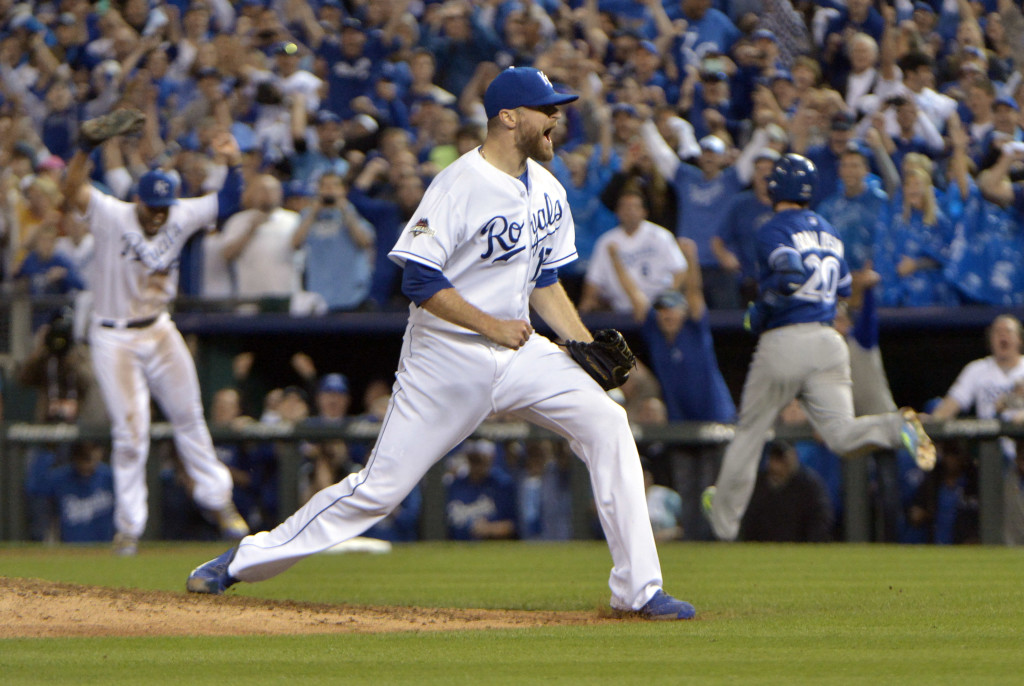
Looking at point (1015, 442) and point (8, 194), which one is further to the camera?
point (8, 194)

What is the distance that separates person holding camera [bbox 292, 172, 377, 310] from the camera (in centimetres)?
1251

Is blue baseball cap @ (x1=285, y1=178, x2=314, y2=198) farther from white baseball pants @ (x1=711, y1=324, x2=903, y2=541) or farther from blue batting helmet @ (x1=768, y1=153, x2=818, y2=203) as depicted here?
white baseball pants @ (x1=711, y1=324, x2=903, y2=541)

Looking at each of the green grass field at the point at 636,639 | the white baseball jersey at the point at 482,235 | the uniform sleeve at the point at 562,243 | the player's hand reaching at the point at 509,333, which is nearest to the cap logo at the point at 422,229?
the white baseball jersey at the point at 482,235

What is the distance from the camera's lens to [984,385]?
10695 millimetres

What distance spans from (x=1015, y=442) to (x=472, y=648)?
6.50m

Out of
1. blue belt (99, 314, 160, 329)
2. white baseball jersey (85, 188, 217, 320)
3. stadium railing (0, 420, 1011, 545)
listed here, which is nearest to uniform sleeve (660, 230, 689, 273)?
stadium railing (0, 420, 1011, 545)

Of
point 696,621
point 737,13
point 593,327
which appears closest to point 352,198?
point 593,327

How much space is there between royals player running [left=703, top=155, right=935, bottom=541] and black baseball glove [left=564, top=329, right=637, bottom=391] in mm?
3480

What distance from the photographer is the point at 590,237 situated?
12547mm

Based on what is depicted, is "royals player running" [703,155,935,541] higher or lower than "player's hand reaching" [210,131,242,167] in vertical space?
lower

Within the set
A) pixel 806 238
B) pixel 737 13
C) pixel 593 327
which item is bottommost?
pixel 593 327

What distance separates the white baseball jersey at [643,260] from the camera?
11586 millimetres

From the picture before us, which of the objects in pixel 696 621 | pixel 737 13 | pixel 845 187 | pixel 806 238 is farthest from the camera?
pixel 737 13

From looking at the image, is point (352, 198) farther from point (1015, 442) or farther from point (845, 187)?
point (1015, 442)
